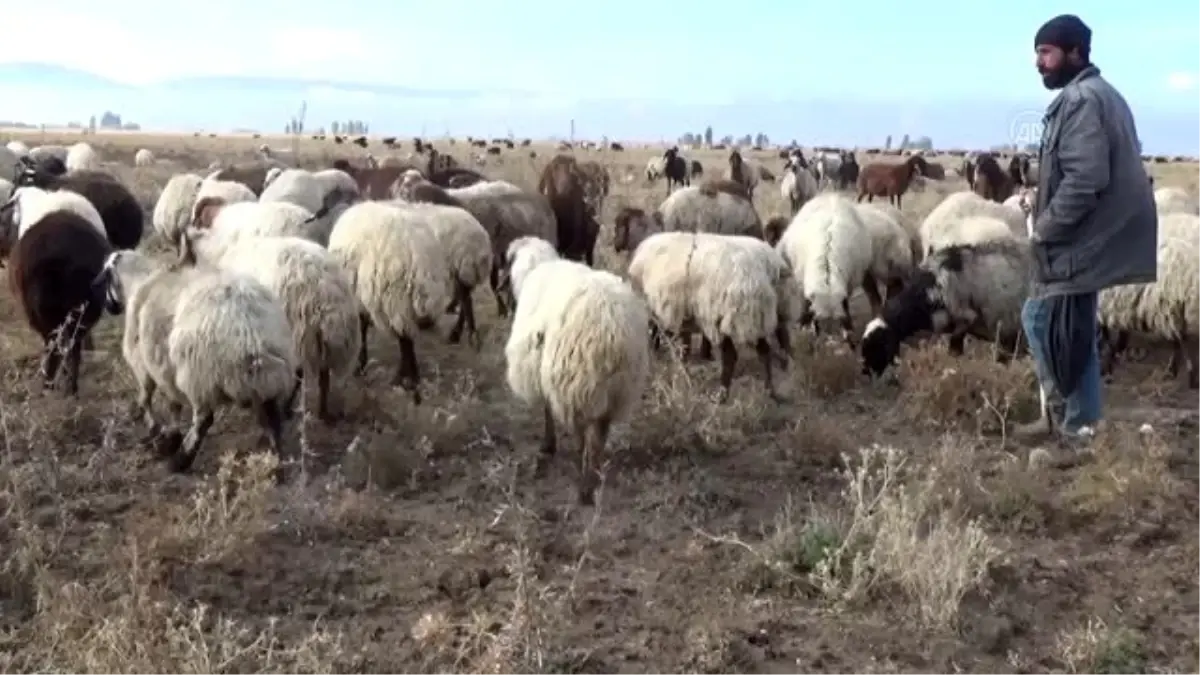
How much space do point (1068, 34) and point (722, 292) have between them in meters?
2.85

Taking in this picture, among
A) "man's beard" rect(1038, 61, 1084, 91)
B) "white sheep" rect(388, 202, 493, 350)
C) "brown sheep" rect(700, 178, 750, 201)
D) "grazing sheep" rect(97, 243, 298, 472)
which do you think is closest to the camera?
"grazing sheep" rect(97, 243, 298, 472)

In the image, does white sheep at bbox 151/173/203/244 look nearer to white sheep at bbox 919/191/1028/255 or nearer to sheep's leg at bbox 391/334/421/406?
sheep's leg at bbox 391/334/421/406

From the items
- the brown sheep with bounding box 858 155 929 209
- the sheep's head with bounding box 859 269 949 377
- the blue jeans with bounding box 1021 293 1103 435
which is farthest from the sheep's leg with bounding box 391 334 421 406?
the brown sheep with bounding box 858 155 929 209

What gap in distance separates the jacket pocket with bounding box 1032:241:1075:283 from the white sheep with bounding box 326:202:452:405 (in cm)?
425

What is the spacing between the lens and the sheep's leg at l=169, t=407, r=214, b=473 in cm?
670

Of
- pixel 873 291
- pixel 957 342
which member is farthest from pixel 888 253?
pixel 957 342

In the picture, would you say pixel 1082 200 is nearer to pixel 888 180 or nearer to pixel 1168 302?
pixel 1168 302

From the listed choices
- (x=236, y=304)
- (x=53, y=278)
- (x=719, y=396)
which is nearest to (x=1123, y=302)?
(x=719, y=396)

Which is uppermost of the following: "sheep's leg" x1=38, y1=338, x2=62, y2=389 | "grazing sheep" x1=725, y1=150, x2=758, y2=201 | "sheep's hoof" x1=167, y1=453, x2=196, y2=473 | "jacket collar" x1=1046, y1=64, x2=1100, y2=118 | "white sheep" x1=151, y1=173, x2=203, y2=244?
"jacket collar" x1=1046, y1=64, x2=1100, y2=118

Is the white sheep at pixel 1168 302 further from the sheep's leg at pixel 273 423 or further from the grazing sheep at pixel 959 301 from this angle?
the sheep's leg at pixel 273 423

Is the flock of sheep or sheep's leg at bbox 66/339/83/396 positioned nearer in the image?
the flock of sheep

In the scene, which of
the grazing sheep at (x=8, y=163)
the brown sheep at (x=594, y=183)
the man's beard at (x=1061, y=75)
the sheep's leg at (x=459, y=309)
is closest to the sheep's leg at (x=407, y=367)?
the sheep's leg at (x=459, y=309)

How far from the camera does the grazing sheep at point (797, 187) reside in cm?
2461

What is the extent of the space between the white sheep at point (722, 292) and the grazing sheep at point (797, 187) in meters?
15.5
